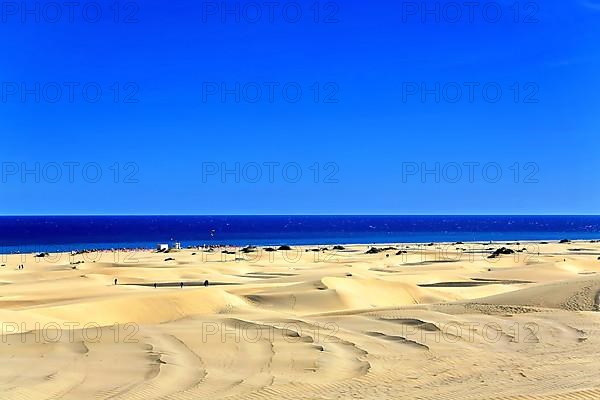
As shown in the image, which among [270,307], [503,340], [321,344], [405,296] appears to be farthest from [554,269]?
[321,344]

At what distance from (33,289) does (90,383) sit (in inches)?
744

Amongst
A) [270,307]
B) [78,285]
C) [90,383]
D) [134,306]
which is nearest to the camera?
[90,383]

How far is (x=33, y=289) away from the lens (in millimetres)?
26531

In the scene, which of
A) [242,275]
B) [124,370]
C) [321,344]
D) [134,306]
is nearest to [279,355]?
[321,344]

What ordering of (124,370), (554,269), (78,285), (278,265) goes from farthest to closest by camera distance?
(278,265)
(554,269)
(78,285)
(124,370)

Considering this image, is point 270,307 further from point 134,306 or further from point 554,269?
point 554,269

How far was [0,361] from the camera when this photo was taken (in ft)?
36.6

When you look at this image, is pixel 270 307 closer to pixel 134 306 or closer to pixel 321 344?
pixel 134 306

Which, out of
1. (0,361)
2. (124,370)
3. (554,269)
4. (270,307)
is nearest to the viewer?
(124,370)

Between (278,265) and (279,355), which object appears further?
(278,265)

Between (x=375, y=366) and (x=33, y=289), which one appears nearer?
(x=375, y=366)

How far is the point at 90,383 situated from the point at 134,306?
10.2m

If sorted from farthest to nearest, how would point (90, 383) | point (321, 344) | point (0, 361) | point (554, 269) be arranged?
point (554, 269), point (321, 344), point (0, 361), point (90, 383)

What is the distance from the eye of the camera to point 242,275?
35.7 meters
